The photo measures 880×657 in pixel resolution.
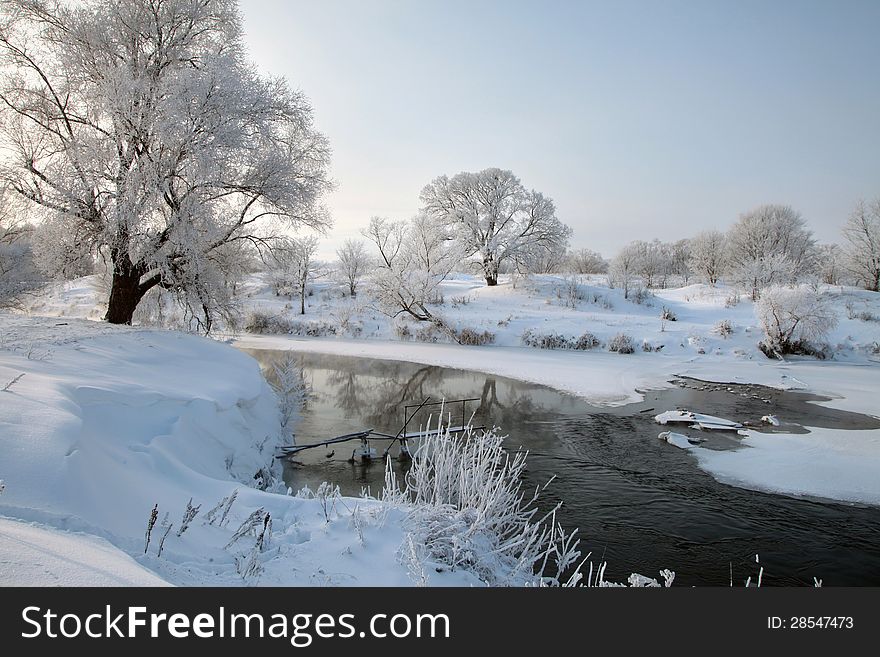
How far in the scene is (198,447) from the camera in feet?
24.2

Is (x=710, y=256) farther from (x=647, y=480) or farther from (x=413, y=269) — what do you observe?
(x=647, y=480)

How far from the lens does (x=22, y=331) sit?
30.6 ft

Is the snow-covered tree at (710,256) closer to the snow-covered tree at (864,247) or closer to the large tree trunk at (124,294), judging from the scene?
the snow-covered tree at (864,247)

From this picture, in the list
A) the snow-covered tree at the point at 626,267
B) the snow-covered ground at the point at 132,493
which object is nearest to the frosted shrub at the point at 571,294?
the snow-covered tree at the point at 626,267

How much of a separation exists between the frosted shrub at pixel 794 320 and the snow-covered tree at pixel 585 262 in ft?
154

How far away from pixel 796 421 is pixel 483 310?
72.7 ft

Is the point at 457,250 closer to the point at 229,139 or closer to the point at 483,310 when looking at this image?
the point at 483,310

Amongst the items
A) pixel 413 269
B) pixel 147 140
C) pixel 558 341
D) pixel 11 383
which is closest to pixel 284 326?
pixel 413 269

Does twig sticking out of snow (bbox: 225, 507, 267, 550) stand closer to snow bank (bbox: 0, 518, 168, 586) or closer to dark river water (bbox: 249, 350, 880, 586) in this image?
snow bank (bbox: 0, 518, 168, 586)

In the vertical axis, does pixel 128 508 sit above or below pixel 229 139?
below
